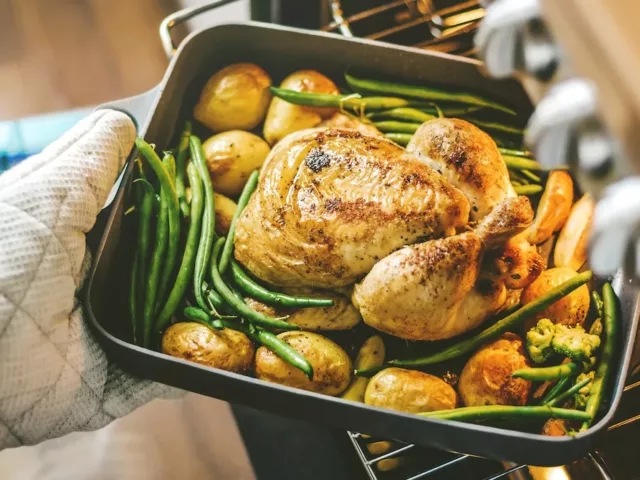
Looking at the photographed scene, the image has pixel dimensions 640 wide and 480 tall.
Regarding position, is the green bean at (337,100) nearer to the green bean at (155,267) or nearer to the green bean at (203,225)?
the green bean at (203,225)

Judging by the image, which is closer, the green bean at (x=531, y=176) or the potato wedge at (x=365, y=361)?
the potato wedge at (x=365, y=361)

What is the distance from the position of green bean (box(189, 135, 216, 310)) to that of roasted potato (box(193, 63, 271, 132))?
3.3 inches

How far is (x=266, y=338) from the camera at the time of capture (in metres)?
1.21

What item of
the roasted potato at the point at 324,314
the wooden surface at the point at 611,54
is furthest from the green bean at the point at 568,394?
the wooden surface at the point at 611,54

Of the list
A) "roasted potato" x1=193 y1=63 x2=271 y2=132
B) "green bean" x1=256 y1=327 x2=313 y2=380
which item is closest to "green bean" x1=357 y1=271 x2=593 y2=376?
"green bean" x1=256 y1=327 x2=313 y2=380

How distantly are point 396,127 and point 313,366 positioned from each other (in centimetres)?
59

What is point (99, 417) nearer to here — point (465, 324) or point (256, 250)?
point (256, 250)

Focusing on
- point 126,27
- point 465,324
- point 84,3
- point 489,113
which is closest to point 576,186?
point 489,113

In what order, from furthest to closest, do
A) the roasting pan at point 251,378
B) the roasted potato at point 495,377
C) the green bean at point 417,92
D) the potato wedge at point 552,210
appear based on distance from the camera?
1. the green bean at point 417,92
2. the potato wedge at point 552,210
3. the roasted potato at point 495,377
4. the roasting pan at point 251,378

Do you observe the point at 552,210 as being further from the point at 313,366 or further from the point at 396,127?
the point at 313,366

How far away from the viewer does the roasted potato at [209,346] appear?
3.90 ft

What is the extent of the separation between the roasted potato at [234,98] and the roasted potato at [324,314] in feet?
1.54

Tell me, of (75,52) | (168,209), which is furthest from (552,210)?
(75,52)

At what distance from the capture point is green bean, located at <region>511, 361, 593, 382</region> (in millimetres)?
1125
